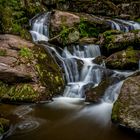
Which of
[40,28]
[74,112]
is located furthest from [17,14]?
[74,112]

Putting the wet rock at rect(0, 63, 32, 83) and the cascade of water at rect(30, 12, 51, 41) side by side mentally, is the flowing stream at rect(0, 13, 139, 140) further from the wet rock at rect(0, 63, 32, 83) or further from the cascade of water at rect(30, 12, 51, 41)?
the cascade of water at rect(30, 12, 51, 41)

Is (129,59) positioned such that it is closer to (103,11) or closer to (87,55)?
(87,55)

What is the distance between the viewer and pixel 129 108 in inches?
363

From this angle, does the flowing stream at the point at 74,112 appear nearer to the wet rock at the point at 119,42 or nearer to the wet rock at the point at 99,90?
the wet rock at the point at 99,90

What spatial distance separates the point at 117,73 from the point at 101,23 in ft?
17.3

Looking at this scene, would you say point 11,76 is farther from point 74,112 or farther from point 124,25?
point 124,25

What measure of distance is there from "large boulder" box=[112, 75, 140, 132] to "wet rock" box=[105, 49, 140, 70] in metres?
3.93

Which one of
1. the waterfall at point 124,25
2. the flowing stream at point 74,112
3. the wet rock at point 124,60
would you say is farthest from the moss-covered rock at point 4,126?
the waterfall at point 124,25

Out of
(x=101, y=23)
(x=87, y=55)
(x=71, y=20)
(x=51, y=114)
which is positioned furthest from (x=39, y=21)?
(x=51, y=114)

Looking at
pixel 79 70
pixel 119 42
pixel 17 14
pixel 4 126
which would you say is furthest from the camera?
pixel 17 14

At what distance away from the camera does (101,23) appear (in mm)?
18094

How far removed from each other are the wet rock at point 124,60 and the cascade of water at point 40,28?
4.34 meters

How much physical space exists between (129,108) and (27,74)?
4.65 m

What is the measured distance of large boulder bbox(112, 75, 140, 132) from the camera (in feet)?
29.5
